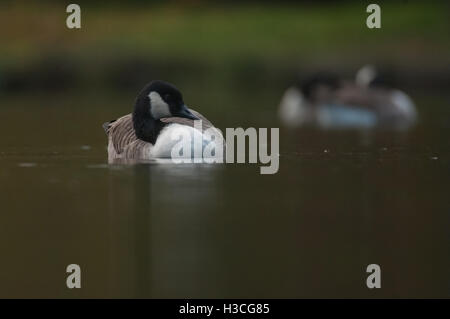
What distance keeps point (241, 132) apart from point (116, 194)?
559 cm

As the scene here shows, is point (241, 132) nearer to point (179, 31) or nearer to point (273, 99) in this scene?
point (273, 99)

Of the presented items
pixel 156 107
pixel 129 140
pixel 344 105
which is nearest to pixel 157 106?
pixel 156 107

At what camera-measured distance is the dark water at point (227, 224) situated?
23.5ft

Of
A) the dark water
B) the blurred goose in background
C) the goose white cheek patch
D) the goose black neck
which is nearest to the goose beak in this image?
the goose white cheek patch

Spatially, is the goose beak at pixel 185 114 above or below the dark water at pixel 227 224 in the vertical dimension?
above

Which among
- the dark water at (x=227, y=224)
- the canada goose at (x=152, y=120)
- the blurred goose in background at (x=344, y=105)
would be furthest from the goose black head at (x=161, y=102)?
the blurred goose in background at (x=344, y=105)

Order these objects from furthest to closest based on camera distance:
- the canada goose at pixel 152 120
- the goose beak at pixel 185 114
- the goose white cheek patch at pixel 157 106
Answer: the goose white cheek patch at pixel 157 106 < the goose beak at pixel 185 114 < the canada goose at pixel 152 120

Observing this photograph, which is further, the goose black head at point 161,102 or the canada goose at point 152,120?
the goose black head at point 161,102

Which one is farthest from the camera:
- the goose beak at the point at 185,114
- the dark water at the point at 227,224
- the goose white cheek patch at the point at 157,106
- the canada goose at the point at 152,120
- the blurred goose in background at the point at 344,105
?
the blurred goose in background at the point at 344,105

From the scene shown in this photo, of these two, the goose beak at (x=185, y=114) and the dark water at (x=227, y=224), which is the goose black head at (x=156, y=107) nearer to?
the goose beak at (x=185, y=114)

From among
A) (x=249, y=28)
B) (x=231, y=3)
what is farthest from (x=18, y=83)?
(x=231, y=3)

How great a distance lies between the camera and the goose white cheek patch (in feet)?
40.6

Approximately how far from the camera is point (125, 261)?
764cm

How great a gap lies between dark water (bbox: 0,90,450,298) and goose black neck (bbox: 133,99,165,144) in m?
0.54
